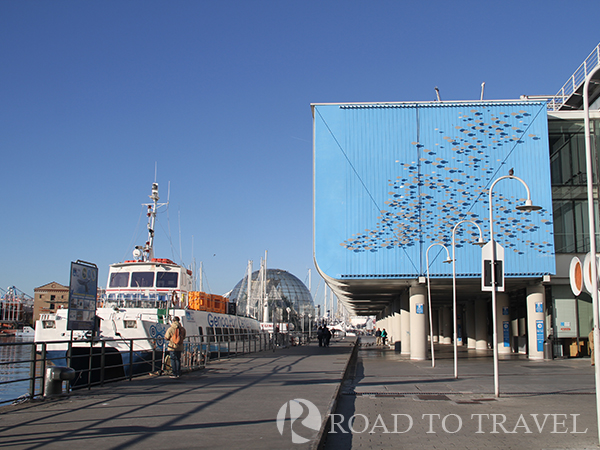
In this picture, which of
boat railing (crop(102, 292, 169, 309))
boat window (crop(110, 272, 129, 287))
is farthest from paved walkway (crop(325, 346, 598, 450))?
boat window (crop(110, 272, 129, 287))

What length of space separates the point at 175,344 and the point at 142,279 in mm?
16854

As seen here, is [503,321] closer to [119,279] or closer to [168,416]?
[119,279]

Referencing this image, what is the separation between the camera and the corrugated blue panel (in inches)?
1076

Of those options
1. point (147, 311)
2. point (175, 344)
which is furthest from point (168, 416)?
point (147, 311)

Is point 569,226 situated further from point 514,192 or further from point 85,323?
point 85,323

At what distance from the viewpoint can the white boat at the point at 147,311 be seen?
2255cm

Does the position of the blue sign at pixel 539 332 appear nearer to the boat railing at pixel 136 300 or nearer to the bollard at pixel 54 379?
the boat railing at pixel 136 300

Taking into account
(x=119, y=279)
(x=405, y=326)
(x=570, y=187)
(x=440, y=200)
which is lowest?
(x=405, y=326)

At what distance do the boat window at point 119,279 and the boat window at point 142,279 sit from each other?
1.16ft

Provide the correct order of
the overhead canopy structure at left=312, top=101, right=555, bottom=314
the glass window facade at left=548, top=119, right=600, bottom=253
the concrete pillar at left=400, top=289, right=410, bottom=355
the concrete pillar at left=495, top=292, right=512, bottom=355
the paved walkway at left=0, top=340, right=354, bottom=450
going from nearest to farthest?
the paved walkway at left=0, top=340, right=354, bottom=450 < the overhead canopy structure at left=312, top=101, right=555, bottom=314 < the glass window facade at left=548, top=119, right=600, bottom=253 < the concrete pillar at left=495, top=292, right=512, bottom=355 < the concrete pillar at left=400, top=289, right=410, bottom=355

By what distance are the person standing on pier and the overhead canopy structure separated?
1257 cm

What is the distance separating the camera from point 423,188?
90.9 feet

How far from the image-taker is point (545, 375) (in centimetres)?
1903

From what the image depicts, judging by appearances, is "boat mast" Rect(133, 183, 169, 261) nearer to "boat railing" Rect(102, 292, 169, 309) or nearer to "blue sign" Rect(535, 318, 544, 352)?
"boat railing" Rect(102, 292, 169, 309)
